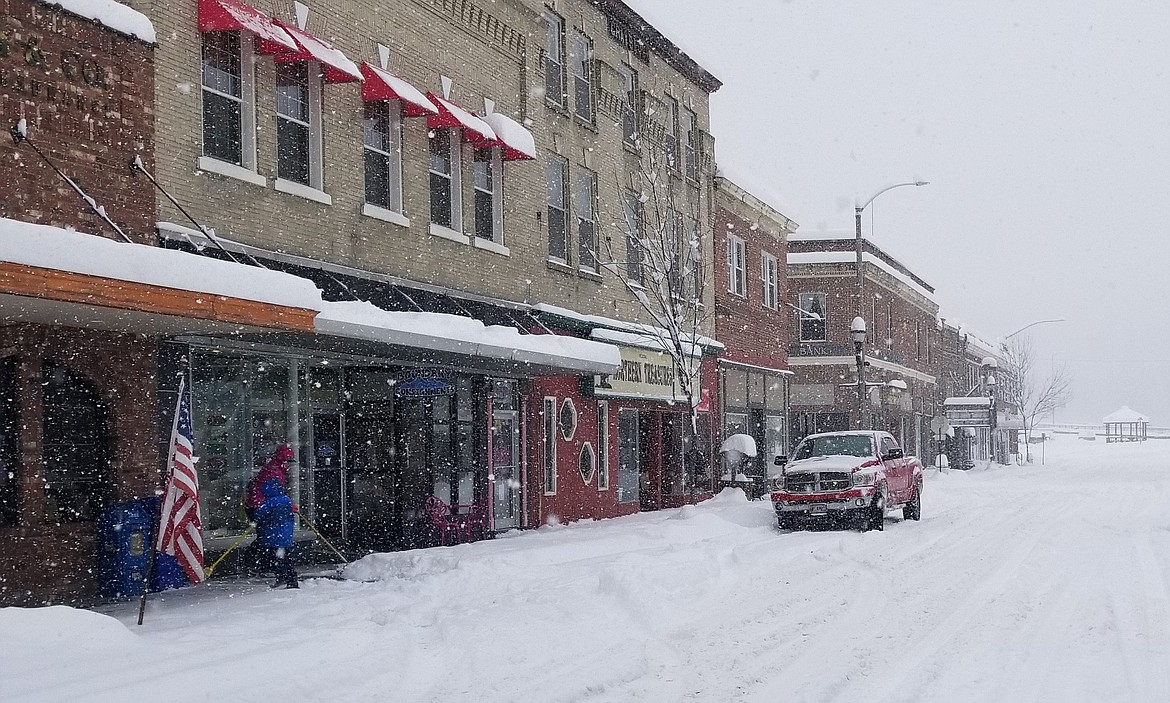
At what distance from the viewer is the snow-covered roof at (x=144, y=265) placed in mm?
9438

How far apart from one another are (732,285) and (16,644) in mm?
25094

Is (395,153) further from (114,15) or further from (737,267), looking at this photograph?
(737,267)

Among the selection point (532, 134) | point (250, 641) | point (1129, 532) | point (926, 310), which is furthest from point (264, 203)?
point (926, 310)

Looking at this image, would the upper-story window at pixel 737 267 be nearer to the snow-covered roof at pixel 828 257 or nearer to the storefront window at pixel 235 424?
the snow-covered roof at pixel 828 257

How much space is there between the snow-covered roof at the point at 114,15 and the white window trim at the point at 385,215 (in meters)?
4.38

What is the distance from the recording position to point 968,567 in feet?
47.6

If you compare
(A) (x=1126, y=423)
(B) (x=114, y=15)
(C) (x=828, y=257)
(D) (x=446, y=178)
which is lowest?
(A) (x=1126, y=423)

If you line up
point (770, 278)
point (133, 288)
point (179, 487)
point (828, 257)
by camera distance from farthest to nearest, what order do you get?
point (828, 257), point (770, 278), point (179, 487), point (133, 288)

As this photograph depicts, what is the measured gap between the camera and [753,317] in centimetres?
3341

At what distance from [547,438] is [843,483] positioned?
5621mm

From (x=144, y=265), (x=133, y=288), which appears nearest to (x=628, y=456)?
(x=144, y=265)

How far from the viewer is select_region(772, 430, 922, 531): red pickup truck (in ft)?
65.7

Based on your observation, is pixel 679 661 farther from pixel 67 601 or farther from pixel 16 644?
pixel 67 601

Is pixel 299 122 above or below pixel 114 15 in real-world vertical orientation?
below
